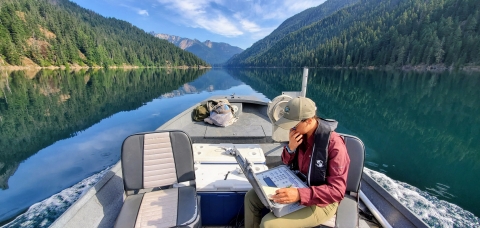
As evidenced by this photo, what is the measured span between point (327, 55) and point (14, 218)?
94.7 meters

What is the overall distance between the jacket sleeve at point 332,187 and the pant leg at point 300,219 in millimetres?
173

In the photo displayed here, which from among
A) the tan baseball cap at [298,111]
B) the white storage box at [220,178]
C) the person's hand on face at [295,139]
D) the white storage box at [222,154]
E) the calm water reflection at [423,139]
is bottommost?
the calm water reflection at [423,139]

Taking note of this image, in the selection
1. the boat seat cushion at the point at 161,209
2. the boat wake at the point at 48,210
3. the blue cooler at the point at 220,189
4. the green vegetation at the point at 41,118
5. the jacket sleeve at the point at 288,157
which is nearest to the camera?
the boat seat cushion at the point at 161,209

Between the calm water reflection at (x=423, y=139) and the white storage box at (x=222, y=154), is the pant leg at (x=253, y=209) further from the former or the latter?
the calm water reflection at (x=423, y=139)

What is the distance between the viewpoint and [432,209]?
15.5 feet

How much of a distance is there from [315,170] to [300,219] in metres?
0.52

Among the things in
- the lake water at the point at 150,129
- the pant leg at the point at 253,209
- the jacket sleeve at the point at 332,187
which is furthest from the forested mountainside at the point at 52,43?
the jacket sleeve at the point at 332,187

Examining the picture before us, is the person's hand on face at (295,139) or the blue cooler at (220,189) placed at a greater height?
the person's hand on face at (295,139)

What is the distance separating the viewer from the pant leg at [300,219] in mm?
2035

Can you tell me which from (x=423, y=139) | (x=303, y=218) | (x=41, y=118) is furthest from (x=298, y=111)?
(x=41, y=118)

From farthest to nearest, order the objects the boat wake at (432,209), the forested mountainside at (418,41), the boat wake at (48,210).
A: the forested mountainside at (418,41) → the boat wake at (432,209) → the boat wake at (48,210)

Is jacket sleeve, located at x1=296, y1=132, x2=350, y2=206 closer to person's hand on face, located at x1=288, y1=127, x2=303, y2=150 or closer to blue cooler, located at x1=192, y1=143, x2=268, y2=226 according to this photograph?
person's hand on face, located at x1=288, y1=127, x2=303, y2=150

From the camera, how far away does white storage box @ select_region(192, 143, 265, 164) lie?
348 cm

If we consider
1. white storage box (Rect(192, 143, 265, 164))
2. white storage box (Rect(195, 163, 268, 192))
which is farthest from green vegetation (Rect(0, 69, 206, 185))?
white storage box (Rect(195, 163, 268, 192))
